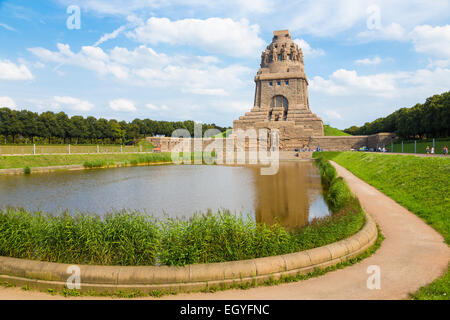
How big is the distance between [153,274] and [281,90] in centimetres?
6149

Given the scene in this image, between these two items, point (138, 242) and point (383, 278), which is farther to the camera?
point (138, 242)

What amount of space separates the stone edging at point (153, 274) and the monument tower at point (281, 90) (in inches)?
1993

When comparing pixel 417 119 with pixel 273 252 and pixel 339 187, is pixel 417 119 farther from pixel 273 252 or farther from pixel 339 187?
pixel 273 252

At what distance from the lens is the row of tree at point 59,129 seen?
→ 62.2m

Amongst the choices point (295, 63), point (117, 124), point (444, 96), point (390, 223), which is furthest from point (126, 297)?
point (117, 124)

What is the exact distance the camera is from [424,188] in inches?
465

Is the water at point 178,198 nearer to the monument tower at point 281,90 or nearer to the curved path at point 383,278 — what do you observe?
the curved path at point 383,278

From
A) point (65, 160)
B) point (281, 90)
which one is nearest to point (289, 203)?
point (65, 160)

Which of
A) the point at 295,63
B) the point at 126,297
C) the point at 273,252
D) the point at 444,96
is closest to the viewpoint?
the point at 126,297

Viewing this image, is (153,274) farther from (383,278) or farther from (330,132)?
(330,132)

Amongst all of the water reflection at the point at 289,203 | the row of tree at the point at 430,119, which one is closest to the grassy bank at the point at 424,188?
the water reflection at the point at 289,203

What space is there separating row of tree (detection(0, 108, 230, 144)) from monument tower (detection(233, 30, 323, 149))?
119 ft

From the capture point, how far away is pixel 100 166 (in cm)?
3288

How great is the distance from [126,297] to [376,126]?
81.3 metres
